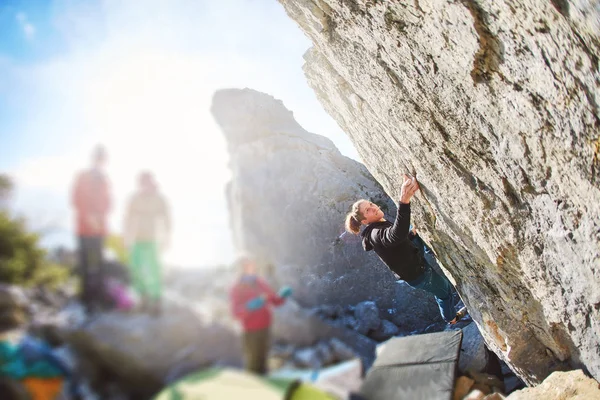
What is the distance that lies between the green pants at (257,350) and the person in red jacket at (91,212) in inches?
123

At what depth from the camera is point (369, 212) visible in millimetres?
1781

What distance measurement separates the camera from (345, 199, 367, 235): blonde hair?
5.84ft

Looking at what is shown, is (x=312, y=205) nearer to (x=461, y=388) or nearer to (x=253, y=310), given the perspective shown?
(x=461, y=388)

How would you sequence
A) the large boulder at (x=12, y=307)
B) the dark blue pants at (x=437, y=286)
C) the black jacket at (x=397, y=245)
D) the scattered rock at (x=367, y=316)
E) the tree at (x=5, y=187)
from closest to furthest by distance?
1. the black jacket at (x=397, y=245)
2. the dark blue pants at (x=437, y=286)
3. the scattered rock at (x=367, y=316)
4. the large boulder at (x=12, y=307)
5. the tree at (x=5, y=187)

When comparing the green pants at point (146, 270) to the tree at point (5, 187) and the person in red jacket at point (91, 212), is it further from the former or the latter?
the tree at point (5, 187)

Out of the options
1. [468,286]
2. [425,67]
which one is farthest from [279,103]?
[468,286]

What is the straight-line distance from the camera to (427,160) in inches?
60.9

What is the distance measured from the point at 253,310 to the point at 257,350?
42.1 inches

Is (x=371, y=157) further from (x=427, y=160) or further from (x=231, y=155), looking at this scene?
(x=231, y=155)

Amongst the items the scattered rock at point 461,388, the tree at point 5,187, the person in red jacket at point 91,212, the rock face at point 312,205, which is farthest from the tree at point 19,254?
the scattered rock at point 461,388

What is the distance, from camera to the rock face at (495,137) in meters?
0.92

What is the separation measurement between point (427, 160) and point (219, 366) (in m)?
6.15

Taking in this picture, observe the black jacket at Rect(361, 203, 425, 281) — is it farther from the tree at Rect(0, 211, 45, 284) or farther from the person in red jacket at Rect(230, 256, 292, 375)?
the tree at Rect(0, 211, 45, 284)

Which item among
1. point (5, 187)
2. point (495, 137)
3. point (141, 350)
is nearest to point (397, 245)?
point (495, 137)
